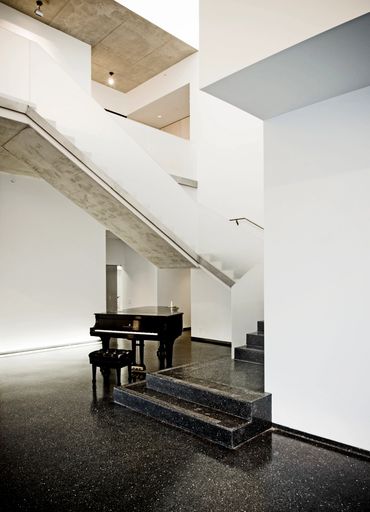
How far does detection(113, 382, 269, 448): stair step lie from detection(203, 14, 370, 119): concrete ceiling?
287cm

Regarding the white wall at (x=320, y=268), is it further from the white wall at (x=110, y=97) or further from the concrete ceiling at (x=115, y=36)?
the white wall at (x=110, y=97)

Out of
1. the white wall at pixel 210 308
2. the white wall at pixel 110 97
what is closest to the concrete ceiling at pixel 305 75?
the white wall at pixel 210 308

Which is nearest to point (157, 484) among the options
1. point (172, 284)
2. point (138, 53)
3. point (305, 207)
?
point (305, 207)

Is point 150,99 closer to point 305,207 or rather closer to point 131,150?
point 131,150

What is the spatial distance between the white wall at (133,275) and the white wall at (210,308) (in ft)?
6.23

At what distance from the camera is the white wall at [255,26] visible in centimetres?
236

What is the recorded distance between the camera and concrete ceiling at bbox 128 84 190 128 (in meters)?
9.70

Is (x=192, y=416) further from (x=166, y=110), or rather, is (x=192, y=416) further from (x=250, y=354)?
(x=166, y=110)

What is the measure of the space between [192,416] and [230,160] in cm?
577

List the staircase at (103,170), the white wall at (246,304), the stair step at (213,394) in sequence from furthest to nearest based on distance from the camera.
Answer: the white wall at (246,304)
the staircase at (103,170)
the stair step at (213,394)

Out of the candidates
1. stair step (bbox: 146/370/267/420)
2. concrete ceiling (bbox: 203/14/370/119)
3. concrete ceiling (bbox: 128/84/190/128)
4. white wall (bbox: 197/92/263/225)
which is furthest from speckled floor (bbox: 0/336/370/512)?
concrete ceiling (bbox: 128/84/190/128)

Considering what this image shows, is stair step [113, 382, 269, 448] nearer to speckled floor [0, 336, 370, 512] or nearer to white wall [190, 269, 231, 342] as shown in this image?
speckled floor [0, 336, 370, 512]

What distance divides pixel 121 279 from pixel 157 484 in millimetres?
9295

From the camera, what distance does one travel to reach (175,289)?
1076 cm
